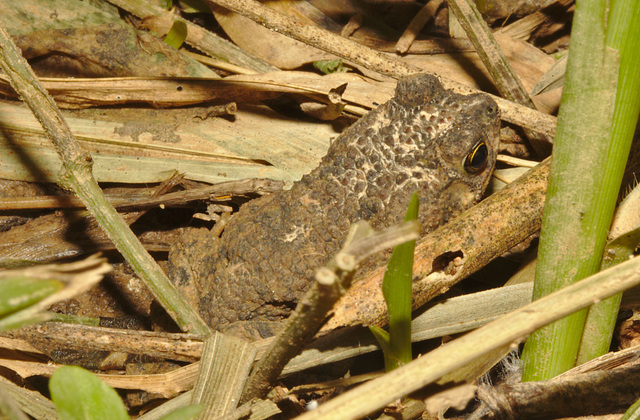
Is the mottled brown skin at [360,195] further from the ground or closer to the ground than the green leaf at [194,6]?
closer to the ground

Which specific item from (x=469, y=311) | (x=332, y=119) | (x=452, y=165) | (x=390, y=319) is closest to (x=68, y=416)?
(x=390, y=319)

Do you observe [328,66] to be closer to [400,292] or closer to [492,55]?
[492,55]

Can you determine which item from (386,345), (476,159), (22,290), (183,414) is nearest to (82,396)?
(183,414)

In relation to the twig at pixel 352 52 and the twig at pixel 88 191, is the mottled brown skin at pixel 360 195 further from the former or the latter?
the twig at pixel 88 191

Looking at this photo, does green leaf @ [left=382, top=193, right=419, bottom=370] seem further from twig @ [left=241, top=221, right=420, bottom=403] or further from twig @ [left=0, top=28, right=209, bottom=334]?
twig @ [left=0, top=28, right=209, bottom=334]

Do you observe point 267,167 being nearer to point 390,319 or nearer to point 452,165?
point 452,165

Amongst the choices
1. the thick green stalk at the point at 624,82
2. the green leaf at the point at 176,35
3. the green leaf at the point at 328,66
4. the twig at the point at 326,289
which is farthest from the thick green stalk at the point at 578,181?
the green leaf at the point at 176,35
